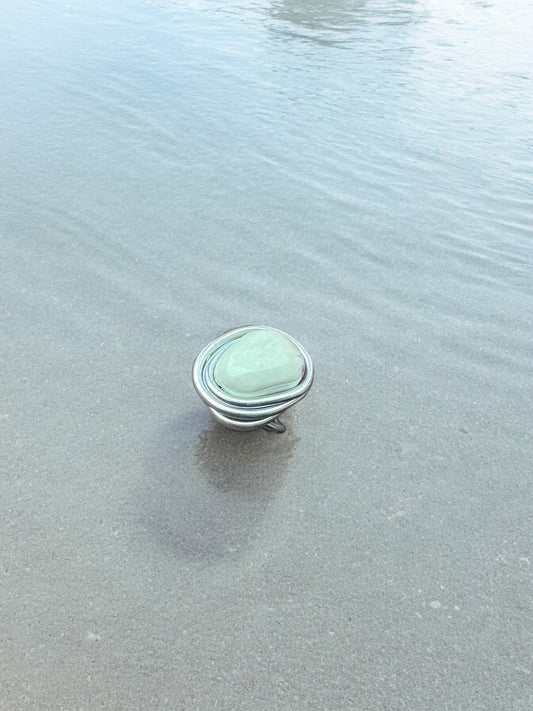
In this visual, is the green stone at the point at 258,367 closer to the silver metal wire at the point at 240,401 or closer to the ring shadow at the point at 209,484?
the silver metal wire at the point at 240,401

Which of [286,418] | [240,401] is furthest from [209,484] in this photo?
[286,418]

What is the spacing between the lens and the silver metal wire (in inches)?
81.3

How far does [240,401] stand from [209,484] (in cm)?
33

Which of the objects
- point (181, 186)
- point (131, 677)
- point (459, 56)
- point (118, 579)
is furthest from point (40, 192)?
point (459, 56)

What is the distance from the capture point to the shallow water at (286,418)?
1.71 meters

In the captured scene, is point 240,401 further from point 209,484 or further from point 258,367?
point 209,484

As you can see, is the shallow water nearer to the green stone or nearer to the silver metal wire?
the silver metal wire

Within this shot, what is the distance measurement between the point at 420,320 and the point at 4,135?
11.9 ft

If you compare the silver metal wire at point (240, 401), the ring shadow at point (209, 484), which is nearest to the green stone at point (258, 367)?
the silver metal wire at point (240, 401)

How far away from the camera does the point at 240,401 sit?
2.05m

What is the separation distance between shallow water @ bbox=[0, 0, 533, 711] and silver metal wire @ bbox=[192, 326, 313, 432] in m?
0.20

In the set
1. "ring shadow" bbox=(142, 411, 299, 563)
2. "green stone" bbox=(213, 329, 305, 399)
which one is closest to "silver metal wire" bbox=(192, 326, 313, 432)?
"green stone" bbox=(213, 329, 305, 399)

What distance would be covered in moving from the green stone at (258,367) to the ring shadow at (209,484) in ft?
0.98

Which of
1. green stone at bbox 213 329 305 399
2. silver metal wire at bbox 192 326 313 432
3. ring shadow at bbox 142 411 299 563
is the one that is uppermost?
green stone at bbox 213 329 305 399
